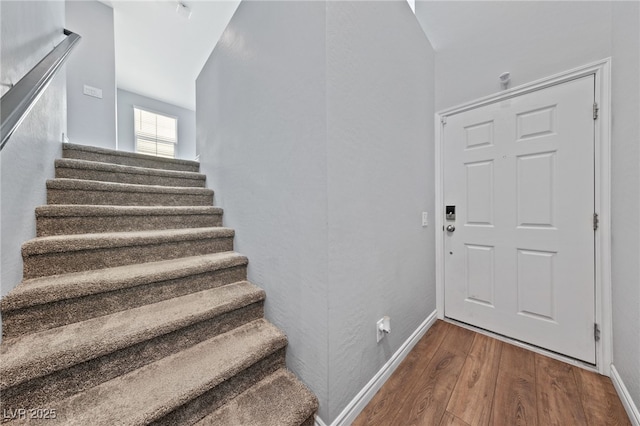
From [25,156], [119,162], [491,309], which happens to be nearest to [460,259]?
[491,309]

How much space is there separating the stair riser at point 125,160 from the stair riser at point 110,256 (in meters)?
1.23

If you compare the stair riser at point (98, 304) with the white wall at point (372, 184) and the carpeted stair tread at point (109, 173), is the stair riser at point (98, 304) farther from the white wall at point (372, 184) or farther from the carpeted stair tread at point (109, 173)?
the carpeted stair tread at point (109, 173)

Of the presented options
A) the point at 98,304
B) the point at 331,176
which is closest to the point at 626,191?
the point at 331,176

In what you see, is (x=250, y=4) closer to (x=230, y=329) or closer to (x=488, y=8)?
(x=488, y=8)

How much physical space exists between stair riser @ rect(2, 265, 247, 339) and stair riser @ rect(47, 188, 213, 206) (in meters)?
0.86

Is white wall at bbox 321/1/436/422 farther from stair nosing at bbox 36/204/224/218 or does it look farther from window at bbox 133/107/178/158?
window at bbox 133/107/178/158

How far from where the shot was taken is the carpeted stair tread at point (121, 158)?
6.06 ft

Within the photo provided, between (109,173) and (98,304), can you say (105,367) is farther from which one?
(109,173)

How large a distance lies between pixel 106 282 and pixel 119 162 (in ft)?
4.98

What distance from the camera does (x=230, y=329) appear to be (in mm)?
1237

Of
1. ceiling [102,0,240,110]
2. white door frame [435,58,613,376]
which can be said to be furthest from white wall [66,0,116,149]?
white door frame [435,58,613,376]

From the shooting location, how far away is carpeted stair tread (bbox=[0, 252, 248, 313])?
90cm

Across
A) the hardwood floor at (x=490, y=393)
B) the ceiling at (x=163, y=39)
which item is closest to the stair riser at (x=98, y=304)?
the hardwood floor at (x=490, y=393)

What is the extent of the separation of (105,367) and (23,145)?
3.82 feet
